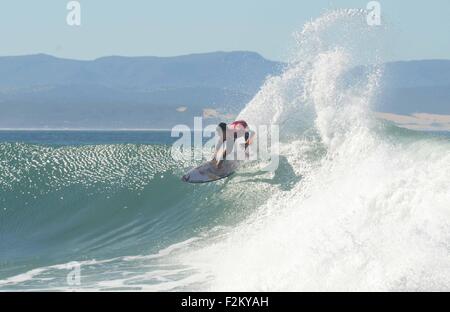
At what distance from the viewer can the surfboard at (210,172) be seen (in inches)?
758

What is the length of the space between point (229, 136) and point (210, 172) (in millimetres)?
1097

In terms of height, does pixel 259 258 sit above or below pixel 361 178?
below

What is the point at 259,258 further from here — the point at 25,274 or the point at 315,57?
the point at 315,57

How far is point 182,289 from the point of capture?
1317cm

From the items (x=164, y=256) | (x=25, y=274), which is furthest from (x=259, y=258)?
(x=25, y=274)

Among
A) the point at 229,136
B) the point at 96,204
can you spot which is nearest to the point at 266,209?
the point at 229,136

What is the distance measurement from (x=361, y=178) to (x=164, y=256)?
3.84m

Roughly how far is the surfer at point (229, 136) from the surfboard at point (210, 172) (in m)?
0.11

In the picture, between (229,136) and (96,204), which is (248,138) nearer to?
(229,136)

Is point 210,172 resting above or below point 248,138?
below

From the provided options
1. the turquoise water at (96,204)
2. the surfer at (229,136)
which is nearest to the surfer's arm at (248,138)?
the surfer at (229,136)

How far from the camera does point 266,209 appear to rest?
58.3 ft

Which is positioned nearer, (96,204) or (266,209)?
(266,209)
